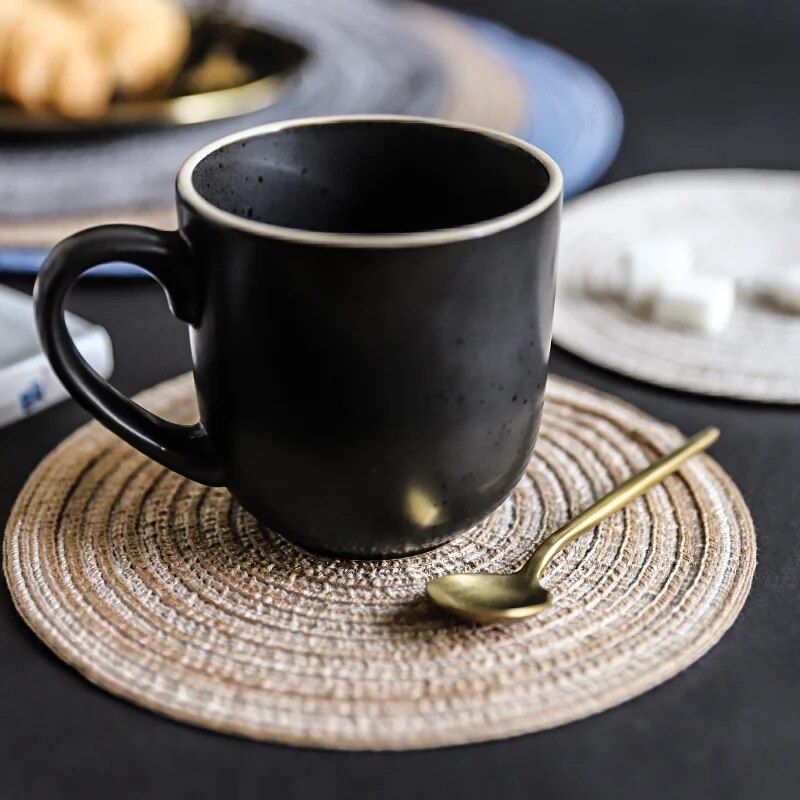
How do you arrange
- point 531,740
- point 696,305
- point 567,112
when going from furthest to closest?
point 567,112, point 696,305, point 531,740

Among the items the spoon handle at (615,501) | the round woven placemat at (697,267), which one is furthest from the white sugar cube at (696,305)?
the spoon handle at (615,501)

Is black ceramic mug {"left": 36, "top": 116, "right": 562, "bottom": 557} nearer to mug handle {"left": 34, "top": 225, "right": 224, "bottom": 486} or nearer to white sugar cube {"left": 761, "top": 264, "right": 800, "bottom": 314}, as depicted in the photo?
mug handle {"left": 34, "top": 225, "right": 224, "bottom": 486}

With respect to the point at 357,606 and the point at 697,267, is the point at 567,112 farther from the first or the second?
the point at 357,606

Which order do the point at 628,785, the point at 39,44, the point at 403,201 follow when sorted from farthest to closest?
1. the point at 39,44
2. the point at 403,201
3. the point at 628,785

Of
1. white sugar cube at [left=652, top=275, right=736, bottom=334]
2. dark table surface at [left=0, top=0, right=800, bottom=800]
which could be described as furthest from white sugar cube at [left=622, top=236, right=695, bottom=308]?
dark table surface at [left=0, top=0, right=800, bottom=800]

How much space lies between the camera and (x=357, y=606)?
16.0 inches

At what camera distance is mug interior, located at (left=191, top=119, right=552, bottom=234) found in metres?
0.43

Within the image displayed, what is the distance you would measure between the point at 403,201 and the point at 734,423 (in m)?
0.21

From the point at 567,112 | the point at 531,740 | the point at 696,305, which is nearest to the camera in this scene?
the point at 531,740

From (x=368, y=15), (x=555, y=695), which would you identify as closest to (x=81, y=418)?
(x=555, y=695)

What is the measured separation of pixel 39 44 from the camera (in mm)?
869

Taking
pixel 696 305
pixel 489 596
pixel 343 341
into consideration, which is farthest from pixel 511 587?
pixel 696 305

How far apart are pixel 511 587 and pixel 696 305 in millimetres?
281

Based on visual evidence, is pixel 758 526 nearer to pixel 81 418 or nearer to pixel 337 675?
pixel 337 675
